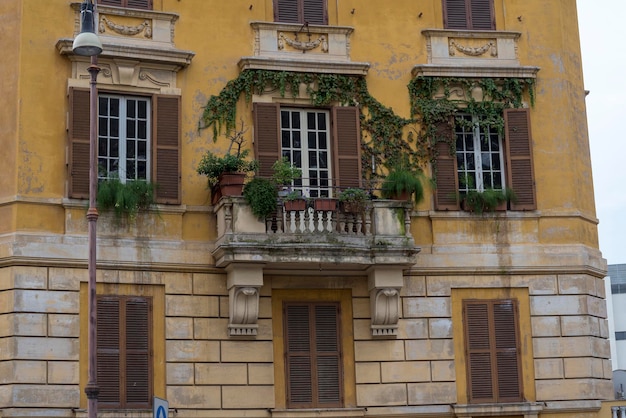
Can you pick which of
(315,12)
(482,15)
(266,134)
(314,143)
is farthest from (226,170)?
(482,15)

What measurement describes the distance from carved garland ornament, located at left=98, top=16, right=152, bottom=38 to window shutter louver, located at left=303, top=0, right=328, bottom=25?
3.36 meters

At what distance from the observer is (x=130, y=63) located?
936 inches

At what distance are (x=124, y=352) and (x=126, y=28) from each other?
6406 millimetres

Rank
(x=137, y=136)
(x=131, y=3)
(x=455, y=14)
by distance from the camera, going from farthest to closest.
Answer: (x=455, y=14)
(x=131, y=3)
(x=137, y=136)

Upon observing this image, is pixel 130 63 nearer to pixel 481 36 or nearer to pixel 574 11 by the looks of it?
pixel 481 36

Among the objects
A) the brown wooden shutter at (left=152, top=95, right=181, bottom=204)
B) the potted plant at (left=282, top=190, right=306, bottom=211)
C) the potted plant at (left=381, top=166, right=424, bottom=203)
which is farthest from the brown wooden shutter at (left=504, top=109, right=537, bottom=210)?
the brown wooden shutter at (left=152, top=95, right=181, bottom=204)

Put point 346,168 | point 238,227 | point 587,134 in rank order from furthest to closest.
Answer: point 587,134 < point 346,168 < point 238,227

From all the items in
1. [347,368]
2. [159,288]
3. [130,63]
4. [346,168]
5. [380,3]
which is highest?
[380,3]

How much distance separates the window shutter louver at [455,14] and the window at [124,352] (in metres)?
8.94

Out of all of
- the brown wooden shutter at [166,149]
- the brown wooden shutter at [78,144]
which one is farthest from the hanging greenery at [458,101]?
the brown wooden shutter at [78,144]

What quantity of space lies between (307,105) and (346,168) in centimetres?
156

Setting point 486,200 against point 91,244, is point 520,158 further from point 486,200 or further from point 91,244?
point 91,244

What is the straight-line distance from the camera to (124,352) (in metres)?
22.6

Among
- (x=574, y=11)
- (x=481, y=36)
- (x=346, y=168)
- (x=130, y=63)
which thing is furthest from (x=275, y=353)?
(x=574, y=11)
